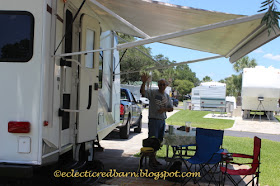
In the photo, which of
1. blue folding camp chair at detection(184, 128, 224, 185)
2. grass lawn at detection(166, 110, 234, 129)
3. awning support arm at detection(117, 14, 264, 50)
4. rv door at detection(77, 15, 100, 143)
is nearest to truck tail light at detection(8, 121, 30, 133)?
rv door at detection(77, 15, 100, 143)

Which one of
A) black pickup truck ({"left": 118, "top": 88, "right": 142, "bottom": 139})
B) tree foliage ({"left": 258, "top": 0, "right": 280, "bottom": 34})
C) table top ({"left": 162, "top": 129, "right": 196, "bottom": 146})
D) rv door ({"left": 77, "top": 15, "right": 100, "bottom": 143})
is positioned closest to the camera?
tree foliage ({"left": 258, "top": 0, "right": 280, "bottom": 34})

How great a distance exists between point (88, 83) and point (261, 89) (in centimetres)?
1722

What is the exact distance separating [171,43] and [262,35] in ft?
10.3

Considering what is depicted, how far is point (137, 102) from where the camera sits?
12.8 meters

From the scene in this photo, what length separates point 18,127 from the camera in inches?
147

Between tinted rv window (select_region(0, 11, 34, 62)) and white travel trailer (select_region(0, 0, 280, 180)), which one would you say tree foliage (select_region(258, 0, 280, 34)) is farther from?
tinted rv window (select_region(0, 11, 34, 62))

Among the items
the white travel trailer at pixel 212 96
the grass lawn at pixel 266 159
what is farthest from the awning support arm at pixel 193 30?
the white travel trailer at pixel 212 96

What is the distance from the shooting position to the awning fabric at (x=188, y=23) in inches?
185

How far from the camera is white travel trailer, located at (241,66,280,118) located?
20203 mm

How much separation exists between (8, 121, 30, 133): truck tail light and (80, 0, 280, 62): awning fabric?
1.85 metres

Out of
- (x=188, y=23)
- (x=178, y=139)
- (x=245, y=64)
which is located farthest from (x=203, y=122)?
(x=245, y=64)

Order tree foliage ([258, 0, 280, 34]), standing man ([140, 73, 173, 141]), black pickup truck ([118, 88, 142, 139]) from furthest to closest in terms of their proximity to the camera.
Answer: black pickup truck ([118, 88, 142, 139]), standing man ([140, 73, 173, 141]), tree foliage ([258, 0, 280, 34])

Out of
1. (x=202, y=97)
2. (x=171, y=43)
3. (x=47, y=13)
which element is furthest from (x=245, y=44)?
(x=202, y=97)

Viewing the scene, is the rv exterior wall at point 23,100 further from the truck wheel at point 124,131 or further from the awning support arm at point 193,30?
the truck wheel at point 124,131
